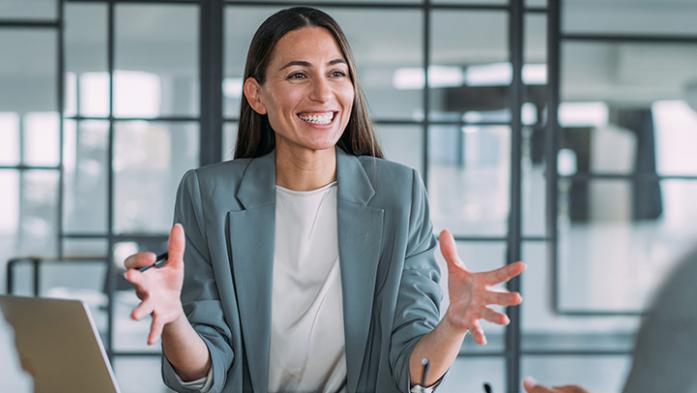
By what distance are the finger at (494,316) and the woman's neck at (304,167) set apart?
0.51 meters

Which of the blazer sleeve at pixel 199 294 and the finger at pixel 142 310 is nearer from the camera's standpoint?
the finger at pixel 142 310

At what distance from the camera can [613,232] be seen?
5.72m

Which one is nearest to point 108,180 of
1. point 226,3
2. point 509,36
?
point 226,3

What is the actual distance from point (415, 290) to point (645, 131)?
4.01 m

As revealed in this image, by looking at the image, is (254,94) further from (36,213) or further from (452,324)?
(36,213)

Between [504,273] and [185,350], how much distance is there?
→ 0.52 metres

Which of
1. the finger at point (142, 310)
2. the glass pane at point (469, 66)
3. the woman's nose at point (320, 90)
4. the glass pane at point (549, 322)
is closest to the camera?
the finger at point (142, 310)

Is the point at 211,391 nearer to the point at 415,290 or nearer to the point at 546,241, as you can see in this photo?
the point at 415,290

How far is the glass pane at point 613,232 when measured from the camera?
5.11m

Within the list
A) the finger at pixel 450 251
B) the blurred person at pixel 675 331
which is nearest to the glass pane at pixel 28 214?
the finger at pixel 450 251

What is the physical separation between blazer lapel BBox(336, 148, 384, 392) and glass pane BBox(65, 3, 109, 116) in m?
2.99

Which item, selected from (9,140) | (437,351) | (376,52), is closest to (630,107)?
(376,52)

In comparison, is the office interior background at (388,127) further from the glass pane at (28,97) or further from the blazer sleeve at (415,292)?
the blazer sleeve at (415,292)

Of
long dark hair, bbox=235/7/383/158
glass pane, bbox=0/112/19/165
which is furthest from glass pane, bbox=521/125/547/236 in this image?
long dark hair, bbox=235/7/383/158
